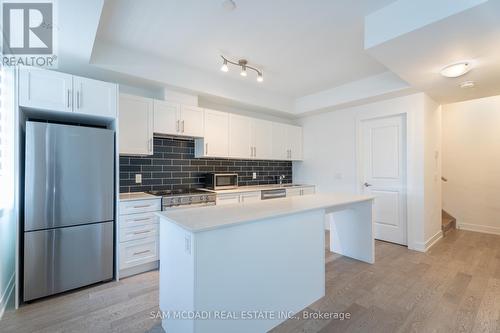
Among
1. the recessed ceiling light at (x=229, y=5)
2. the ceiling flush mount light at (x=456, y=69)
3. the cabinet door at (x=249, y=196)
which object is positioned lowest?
the cabinet door at (x=249, y=196)

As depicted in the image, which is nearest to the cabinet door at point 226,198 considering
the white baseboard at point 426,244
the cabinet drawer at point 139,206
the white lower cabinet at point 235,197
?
the white lower cabinet at point 235,197

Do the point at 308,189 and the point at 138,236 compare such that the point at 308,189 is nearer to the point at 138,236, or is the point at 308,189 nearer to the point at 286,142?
the point at 286,142

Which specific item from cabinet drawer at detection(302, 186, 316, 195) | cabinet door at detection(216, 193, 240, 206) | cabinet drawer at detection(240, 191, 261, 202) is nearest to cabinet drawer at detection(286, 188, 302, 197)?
cabinet drawer at detection(302, 186, 316, 195)

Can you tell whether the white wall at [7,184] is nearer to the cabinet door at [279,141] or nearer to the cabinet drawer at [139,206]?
the cabinet drawer at [139,206]

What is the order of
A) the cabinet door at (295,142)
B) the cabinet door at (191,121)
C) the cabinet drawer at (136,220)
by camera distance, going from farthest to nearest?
the cabinet door at (295,142)
the cabinet door at (191,121)
the cabinet drawer at (136,220)

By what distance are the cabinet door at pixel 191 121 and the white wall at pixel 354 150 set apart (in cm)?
252

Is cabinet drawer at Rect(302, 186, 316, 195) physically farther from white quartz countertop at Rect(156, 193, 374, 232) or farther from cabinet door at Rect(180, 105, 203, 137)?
white quartz countertop at Rect(156, 193, 374, 232)

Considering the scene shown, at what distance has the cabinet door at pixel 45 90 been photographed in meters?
2.18

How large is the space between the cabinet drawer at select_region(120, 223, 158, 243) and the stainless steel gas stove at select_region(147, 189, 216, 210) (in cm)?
28

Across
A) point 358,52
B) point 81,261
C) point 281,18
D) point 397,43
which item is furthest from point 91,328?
point 358,52

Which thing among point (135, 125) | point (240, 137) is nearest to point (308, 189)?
point (240, 137)

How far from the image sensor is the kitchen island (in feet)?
4.92

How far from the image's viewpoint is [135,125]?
9.89 feet

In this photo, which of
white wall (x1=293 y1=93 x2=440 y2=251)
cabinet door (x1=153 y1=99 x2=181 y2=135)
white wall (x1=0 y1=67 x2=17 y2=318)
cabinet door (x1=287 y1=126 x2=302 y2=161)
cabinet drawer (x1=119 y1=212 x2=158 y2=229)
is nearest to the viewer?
white wall (x1=0 y1=67 x2=17 y2=318)
